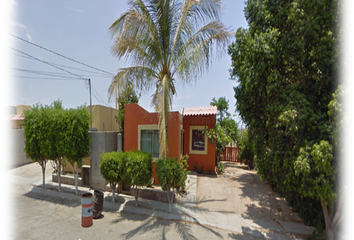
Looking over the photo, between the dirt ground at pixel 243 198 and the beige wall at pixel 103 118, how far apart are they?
7.75 meters

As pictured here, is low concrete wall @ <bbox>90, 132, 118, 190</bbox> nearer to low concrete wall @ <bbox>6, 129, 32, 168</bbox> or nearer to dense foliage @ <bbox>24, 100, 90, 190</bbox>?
dense foliage @ <bbox>24, 100, 90, 190</bbox>

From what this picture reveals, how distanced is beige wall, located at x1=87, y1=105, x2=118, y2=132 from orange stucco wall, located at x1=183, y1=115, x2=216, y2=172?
6.22 m

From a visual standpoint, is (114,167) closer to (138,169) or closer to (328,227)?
(138,169)

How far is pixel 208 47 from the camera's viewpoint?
5441mm

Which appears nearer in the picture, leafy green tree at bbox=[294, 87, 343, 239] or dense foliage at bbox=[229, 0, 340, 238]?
leafy green tree at bbox=[294, 87, 343, 239]

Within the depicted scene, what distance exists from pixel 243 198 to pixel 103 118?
10094 mm

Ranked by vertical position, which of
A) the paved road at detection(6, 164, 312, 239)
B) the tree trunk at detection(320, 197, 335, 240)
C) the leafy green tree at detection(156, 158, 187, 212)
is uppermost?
the leafy green tree at detection(156, 158, 187, 212)

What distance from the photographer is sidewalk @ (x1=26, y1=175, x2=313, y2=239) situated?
4270 mm

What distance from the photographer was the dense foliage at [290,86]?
339 cm

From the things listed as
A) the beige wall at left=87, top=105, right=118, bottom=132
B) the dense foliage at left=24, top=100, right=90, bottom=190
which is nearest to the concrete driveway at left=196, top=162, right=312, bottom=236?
the dense foliage at left=24, top=100, right=90, bottom=190

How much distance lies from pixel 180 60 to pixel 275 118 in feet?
12.0

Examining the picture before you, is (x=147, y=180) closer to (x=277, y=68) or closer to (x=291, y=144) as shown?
(x=291, y=144)

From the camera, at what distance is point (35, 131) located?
6.32 m

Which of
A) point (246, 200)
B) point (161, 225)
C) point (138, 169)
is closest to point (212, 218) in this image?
point (161, 225)
